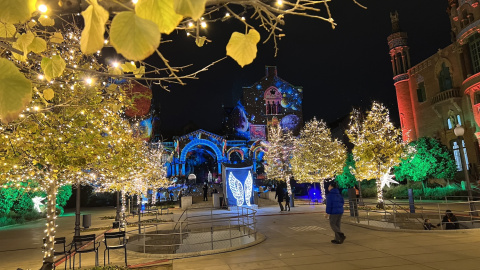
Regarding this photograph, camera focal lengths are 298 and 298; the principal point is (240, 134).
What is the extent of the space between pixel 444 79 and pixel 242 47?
A: 133ft

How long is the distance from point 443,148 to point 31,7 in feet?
124

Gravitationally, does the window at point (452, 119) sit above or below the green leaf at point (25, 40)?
above

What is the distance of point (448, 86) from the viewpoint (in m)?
34.3

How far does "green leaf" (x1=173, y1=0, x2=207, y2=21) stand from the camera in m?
1.54

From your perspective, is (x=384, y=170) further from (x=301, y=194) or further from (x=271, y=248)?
(x=301, y=194)

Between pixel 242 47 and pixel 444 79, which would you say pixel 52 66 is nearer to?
pixel 242 47

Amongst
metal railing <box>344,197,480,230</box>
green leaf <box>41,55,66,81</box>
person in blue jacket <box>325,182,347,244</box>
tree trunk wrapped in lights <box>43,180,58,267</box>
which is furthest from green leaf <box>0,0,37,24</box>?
metal railing <box>344,197,480,230</box>

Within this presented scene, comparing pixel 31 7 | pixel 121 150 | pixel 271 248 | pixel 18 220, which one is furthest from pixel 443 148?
pixel 18 220

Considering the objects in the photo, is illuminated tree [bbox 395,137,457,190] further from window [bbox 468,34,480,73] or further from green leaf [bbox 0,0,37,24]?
green leaf [bbox 0,0,37,24]

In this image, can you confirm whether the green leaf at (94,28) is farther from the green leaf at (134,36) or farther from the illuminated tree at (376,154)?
the illuminated tree at (376,154)

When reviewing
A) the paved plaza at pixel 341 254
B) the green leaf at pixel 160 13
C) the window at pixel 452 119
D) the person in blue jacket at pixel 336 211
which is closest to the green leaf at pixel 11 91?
the green leaf at pixel 160 13

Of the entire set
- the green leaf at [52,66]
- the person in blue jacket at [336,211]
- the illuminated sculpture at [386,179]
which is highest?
the green leaf at [52,66]

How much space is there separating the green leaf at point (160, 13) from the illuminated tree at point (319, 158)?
31666mm

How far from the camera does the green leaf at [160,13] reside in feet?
5.34
